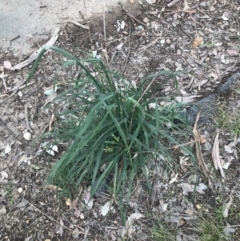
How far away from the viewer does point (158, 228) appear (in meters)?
2.62

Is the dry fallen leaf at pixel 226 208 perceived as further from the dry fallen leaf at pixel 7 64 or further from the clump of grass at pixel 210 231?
the dry fallen leaf at pixel 7 64

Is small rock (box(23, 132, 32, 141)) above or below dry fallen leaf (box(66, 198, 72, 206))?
above

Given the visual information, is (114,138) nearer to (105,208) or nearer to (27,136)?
(105,208)

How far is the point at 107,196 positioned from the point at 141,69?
1.00 m

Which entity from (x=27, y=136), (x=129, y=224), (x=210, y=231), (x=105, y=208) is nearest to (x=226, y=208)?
(x=210, y=231)

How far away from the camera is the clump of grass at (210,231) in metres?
2.55

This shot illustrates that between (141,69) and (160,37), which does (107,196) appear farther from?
(160,37)

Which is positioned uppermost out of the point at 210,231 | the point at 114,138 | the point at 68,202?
the point at 114,138

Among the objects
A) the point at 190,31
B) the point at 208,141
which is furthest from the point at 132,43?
the point at 208,141

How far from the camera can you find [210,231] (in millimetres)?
2576

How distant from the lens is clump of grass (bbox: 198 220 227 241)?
255 centimetres

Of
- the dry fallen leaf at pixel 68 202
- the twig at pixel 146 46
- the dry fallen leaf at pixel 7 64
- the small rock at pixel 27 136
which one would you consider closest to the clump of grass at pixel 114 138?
the dry fallen leaf at pixel 68 202

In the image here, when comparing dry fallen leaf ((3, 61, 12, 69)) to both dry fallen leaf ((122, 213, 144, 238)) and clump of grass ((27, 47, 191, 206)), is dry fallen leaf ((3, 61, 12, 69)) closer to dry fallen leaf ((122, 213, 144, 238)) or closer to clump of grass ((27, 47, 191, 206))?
clump of grass ((27, 47, 191, 206))

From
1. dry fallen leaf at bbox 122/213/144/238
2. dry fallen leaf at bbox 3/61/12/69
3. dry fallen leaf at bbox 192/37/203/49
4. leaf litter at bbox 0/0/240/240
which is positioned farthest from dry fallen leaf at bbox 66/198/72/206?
dry fallen leaf at bbox 192/37/203/49
